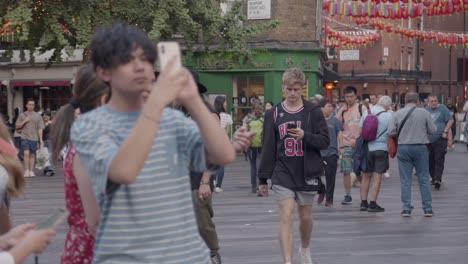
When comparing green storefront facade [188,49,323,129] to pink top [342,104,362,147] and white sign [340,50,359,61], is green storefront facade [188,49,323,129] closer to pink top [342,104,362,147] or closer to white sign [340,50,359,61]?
pink top [342,104,362,147]

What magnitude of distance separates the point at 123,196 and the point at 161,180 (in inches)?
5.8

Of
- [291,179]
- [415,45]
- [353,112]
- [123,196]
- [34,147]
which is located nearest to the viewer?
[123,196]

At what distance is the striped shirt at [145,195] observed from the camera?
10.5 feet

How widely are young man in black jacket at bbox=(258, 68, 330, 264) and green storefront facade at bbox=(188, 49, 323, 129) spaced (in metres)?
23.2

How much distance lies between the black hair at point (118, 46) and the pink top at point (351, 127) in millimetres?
11559

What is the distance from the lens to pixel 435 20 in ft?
230

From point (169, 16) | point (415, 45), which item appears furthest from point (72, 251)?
point (415, 45)

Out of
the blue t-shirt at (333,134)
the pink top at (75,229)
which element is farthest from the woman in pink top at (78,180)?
the blue t-shirt at (333,134)

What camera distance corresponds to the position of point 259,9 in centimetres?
3250

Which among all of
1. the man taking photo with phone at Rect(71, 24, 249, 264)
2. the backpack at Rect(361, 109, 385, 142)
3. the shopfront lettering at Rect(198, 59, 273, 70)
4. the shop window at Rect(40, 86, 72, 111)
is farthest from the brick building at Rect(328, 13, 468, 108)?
the man taking photo with phone at Rect(71, 24, 249, 264)

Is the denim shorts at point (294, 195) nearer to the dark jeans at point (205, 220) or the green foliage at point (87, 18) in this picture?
the dark jeans at point (205, 220)

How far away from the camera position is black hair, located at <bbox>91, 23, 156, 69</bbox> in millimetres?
3229

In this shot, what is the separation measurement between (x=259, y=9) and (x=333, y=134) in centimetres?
1845

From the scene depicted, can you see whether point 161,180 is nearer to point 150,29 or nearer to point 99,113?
point 99,113
